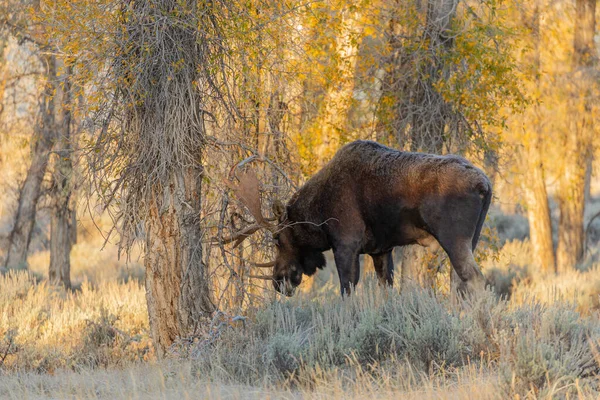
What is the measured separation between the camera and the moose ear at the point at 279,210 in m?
8.91

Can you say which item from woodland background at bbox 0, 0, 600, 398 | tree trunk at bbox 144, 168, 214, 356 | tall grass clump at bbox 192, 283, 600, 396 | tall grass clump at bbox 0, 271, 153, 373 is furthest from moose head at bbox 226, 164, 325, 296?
tall grass clump at bbox 0, 271, 153, 373

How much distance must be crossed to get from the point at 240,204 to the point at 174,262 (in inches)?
37.4

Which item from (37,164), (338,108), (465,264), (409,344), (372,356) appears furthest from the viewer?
(37,164)

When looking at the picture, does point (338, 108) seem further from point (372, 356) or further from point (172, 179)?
point (372, 356)

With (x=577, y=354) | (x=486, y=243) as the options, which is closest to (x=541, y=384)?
(x=577, y=354)

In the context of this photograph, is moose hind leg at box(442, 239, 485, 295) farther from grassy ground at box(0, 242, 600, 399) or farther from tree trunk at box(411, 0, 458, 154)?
Answer: tree trunk at box(411, 0, 458, 154)

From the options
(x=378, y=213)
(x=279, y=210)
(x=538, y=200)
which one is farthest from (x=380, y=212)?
(x=538, y=200)

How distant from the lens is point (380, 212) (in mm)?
8766

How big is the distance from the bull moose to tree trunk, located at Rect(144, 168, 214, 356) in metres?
0.66

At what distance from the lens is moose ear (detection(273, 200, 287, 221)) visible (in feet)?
29.2

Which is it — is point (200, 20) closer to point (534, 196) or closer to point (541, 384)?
point (541, 384)

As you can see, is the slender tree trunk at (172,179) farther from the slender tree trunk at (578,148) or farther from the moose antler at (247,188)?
the slender tree trunk at (578,148)

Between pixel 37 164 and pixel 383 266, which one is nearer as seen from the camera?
pixel 383 266

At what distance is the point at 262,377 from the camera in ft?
21.1
